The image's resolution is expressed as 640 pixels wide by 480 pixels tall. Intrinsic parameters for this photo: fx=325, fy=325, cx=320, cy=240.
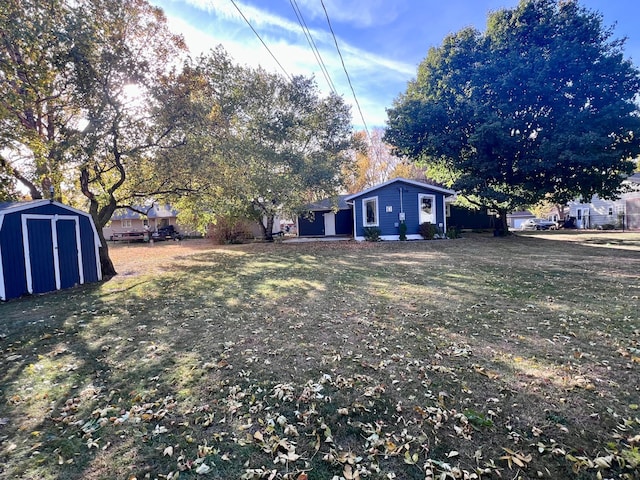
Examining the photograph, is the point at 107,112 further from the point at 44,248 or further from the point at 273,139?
the point at 273,139

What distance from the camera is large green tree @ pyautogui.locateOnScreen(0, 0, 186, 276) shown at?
7594mm

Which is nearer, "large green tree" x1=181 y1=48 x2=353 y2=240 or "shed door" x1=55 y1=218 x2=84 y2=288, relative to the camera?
"shed door" x1=55 y1=218 x2=84 y2=288

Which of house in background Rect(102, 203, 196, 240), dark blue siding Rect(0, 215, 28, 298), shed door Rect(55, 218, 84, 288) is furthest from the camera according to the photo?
house in background Rect(102, 203, 196, 240)

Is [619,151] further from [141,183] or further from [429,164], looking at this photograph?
[141,183]

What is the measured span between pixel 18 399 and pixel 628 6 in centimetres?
1947

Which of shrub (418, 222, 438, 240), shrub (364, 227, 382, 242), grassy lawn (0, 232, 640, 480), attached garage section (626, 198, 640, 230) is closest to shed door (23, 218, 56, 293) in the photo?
grassy lawn (0, 232, 640, 480)

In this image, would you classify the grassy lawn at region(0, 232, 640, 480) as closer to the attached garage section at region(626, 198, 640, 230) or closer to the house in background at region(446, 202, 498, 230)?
the house in background at region(446, 202, 498, 230)

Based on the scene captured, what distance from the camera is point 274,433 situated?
97.7 inches

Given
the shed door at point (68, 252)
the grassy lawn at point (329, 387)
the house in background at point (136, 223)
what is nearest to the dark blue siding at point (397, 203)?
the grassy lawn at point (329, 387)

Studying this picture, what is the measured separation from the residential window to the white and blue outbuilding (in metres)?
13.4

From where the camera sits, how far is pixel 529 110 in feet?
56.5

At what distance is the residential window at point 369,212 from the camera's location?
62.3 ft

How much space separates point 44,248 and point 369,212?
1502 centimetres

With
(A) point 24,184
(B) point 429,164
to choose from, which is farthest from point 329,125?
(A) point 24,184
